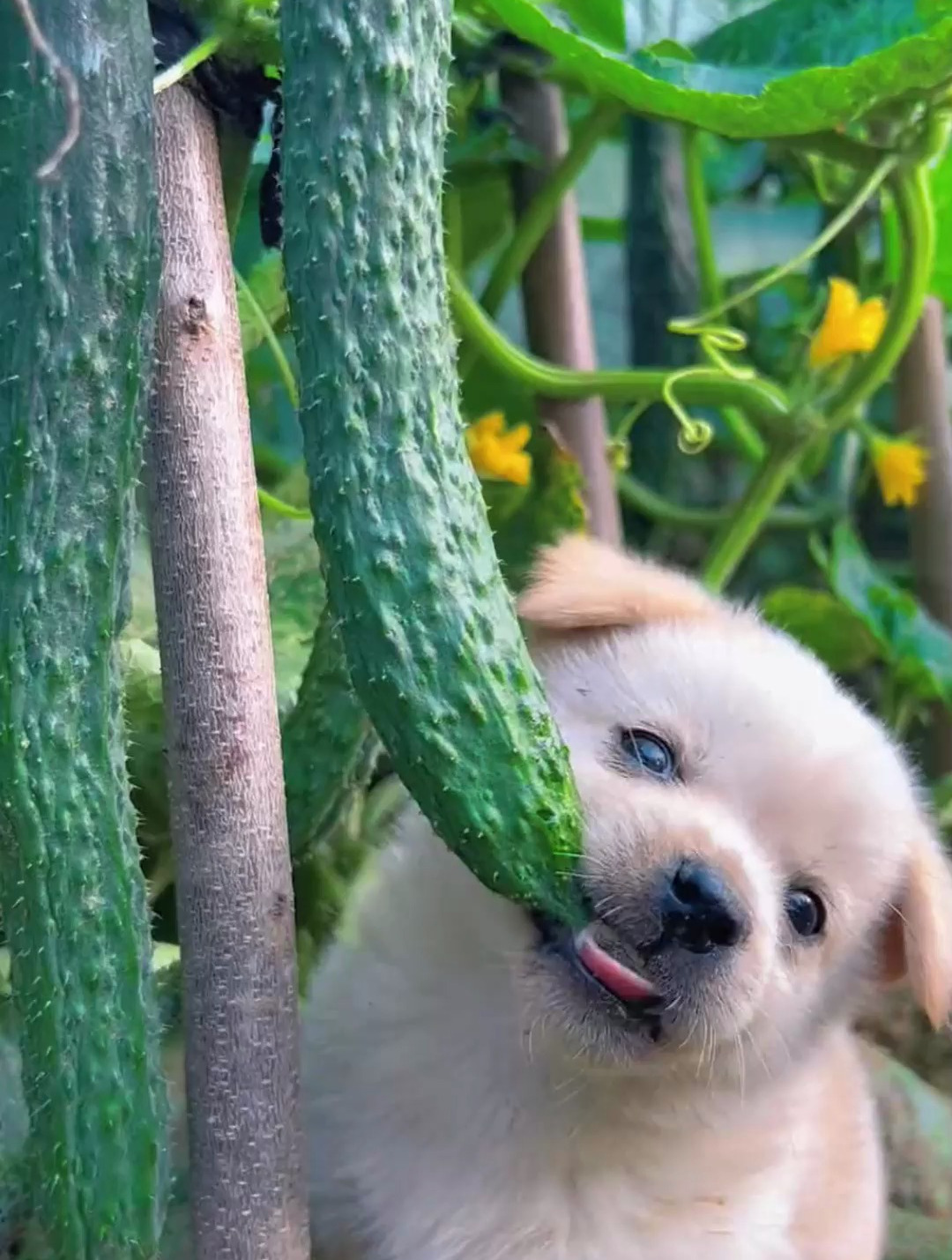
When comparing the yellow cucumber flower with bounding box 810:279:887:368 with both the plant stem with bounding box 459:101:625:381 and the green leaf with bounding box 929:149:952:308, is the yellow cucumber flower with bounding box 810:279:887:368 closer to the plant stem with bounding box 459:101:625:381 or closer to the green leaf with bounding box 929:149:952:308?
the green leaf with bounding box 929:149:952:308

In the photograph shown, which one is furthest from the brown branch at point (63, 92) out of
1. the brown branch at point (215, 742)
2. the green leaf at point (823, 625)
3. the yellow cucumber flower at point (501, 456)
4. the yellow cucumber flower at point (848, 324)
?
the green leaf at point (823, 625)

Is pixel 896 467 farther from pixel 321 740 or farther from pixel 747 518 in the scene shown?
pixel 321 740

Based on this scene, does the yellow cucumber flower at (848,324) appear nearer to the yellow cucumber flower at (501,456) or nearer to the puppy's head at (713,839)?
the yellow cucumber flower at (501,456)

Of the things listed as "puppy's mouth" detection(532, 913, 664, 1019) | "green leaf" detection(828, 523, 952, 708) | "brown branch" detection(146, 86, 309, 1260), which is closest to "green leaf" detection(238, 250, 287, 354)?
"brown branch" detection(146, 86, 309, 1260)

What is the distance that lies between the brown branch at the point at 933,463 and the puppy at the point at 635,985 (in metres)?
0.70

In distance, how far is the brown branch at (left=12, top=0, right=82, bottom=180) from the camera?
17.1 inches

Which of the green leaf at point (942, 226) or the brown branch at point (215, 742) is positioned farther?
the green leaf at point (942, 226)

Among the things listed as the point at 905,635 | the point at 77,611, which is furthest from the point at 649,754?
the point at 905,635

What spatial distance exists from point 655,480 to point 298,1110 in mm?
1054

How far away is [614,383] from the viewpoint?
1.11 metres

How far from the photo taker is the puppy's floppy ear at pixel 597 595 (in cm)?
77

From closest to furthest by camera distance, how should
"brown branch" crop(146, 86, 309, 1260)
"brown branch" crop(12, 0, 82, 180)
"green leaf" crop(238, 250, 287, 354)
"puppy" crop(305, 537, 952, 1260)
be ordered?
"brown branch" crop(12, 0, 82, 180) → "brown branch" crop(146, 86, 309, 1260) → "puppy" crop(305, 537, 952, 1260) → "green leaf" crop(238, 250, 287, 354)

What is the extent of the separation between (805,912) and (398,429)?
0.38 metres

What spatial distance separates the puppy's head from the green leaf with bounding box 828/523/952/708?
57cm
